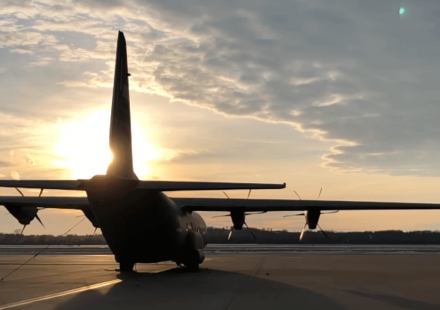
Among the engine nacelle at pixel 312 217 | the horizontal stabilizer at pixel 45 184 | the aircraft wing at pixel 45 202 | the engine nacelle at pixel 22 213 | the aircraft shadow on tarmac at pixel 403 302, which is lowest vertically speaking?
the engine nacelle at pixel 22 213

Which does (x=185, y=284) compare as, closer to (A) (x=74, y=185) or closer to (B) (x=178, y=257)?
(A) (x=74, y=185)

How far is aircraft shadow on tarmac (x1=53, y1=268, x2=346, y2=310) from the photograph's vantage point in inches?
497

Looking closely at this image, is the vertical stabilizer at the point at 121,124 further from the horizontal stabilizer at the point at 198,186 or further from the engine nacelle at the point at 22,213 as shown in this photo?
the engine nacelle at the point at 22,213

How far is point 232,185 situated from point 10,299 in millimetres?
6875

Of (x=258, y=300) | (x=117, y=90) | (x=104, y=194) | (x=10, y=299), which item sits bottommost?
(x=10, y=299)

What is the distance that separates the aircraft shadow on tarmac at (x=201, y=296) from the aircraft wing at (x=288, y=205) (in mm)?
5096

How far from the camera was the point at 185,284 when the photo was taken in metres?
18.1

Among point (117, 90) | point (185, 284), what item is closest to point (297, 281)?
point (185, 284)

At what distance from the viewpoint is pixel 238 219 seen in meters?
25.1

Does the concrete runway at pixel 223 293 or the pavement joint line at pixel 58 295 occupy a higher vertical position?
the concrete runway at pixel 223 293

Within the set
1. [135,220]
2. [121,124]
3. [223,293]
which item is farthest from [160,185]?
[223,293]

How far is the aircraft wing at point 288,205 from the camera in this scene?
23328mm

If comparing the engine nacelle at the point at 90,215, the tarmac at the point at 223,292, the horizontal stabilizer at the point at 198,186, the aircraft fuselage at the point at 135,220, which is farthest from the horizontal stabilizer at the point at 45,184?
the engine nacelle at the point at 90,215

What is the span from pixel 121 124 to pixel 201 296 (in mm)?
7916
